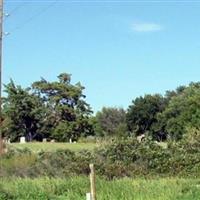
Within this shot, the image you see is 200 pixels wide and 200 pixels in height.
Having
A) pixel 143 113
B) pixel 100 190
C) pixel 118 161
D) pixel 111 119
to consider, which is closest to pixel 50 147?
pixel 118 161

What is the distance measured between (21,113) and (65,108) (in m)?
7.74

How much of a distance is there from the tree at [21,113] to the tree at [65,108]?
7.66 feet

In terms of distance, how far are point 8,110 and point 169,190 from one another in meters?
84.1

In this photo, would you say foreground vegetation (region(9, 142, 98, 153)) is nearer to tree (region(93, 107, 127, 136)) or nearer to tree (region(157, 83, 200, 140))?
tree (region(157, 83, 200, 140))

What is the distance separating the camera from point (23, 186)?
82.8ft

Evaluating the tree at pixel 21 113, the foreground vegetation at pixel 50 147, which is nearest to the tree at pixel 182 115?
the foreground vegetation at pixel 50 147

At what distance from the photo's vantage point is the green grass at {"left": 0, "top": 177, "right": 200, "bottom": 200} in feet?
70.4

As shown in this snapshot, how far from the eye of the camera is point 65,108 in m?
108

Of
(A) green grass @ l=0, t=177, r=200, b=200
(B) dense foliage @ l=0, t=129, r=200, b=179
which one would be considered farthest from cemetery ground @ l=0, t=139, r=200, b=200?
(B) dense foliage @ l=0, t=129, r=200, b=179

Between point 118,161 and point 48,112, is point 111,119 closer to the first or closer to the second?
point 48,112

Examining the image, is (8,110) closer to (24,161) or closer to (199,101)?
(199,101)

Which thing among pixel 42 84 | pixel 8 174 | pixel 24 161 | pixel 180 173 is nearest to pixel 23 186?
pixel 8 174

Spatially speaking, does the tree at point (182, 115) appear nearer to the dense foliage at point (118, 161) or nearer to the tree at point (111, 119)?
the tree at point (111, 119)

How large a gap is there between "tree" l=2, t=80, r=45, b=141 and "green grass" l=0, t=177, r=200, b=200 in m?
76.7
